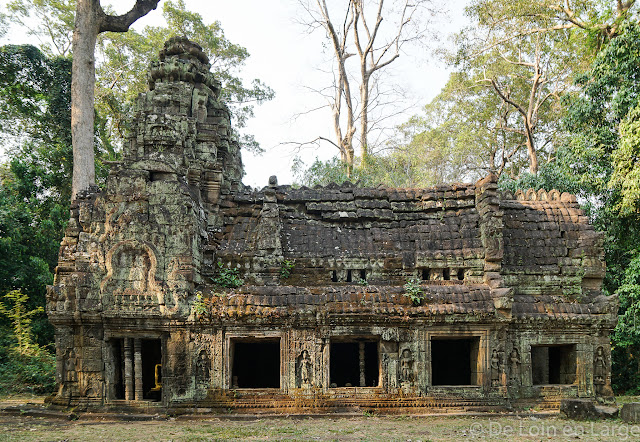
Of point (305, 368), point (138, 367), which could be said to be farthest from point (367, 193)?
point (138, 367)

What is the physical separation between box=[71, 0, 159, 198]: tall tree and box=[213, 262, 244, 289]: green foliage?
8.39 m

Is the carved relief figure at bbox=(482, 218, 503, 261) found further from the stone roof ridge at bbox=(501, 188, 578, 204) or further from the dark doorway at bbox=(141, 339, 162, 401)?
the dark doorway at bbox=(141, 339, 162, 401)

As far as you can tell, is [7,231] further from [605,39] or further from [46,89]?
[605,39]

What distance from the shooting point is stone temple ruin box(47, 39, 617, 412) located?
9.50 m

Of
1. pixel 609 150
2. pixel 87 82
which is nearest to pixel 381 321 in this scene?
pixel 609 150

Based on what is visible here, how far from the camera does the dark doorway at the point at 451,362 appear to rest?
41.0 ft

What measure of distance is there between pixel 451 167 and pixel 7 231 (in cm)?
2555

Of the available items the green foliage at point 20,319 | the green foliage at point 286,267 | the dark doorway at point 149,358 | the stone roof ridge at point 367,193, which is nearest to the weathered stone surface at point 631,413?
the stone roof ridge at point 367,193

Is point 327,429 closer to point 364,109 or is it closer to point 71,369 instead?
point 71,369

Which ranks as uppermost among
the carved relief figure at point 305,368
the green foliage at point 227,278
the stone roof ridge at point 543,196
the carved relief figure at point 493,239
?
the stone roof ridge at point 543,196

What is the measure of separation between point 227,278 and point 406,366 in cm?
436

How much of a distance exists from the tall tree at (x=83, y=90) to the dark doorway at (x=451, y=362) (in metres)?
13.0

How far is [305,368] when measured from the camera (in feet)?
31.5

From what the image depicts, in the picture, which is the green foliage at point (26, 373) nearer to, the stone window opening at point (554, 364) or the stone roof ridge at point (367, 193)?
the stone roof ridge at point (367, 193)
